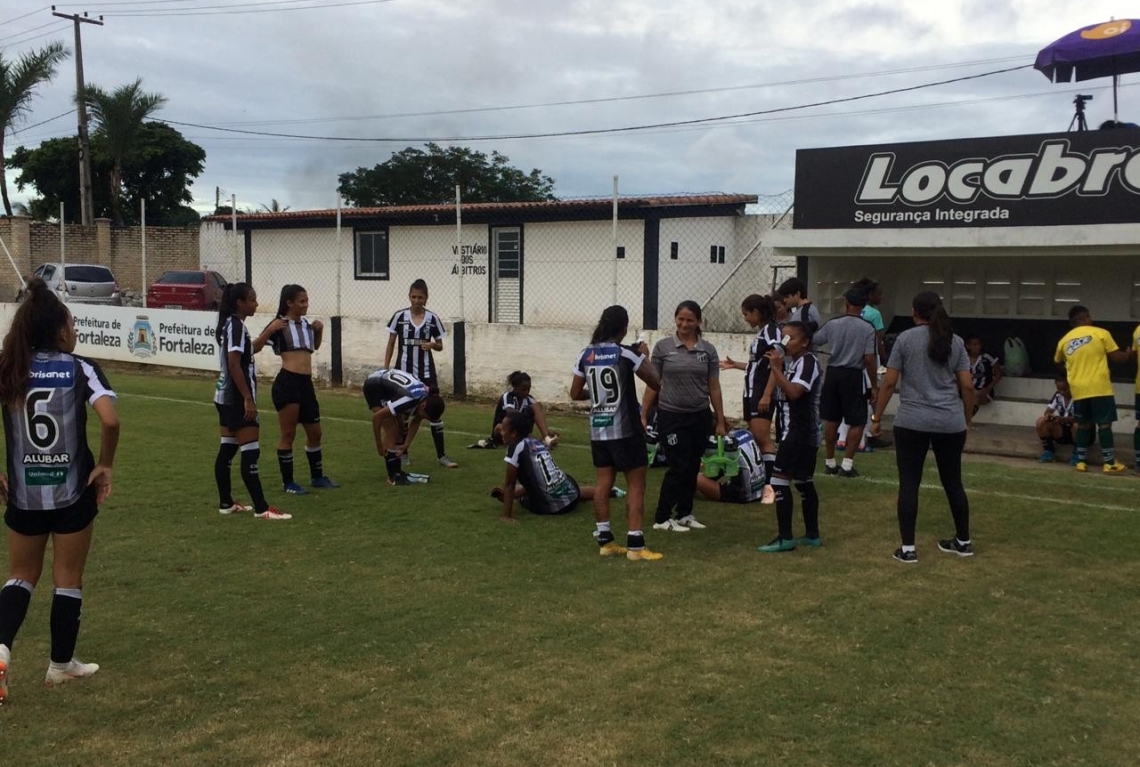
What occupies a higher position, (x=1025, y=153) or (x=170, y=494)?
(x=1025, y=153)

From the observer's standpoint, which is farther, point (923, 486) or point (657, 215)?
point (657, 215)

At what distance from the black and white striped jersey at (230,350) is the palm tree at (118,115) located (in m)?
30.4

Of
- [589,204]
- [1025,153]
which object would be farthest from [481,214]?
[1025,153]

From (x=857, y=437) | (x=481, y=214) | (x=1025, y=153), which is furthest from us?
(x=481, y=214)

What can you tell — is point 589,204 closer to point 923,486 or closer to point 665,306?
point 665,306

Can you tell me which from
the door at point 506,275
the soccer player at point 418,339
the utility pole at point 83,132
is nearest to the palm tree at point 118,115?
the utility pole at point 83,132

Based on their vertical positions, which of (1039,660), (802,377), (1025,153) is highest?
(1025,153)

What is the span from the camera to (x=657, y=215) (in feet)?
68.8

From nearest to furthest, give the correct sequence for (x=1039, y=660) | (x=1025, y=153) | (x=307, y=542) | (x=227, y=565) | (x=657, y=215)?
(x=1039, y=660)
(x=227, y=565)
(x=307, y=542)
(x=1025, y=153)
(x=657, y=215)

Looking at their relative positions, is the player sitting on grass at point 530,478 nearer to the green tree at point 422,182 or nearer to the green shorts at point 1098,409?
the green shorts at point 1098,409

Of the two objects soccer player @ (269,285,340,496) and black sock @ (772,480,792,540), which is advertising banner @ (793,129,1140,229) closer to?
black sock @ (772,480,792,540)

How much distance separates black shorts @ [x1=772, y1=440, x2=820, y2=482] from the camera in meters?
7.09

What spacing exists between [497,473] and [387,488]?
1.23 m

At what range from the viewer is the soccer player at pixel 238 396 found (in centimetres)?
806
